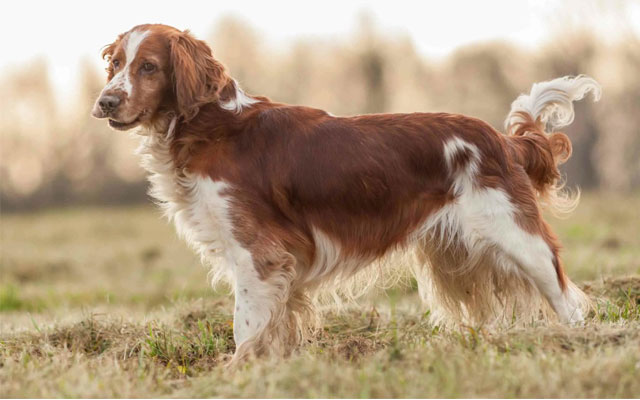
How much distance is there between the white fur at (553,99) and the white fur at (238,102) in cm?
149

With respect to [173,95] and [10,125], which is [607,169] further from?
[173,95]

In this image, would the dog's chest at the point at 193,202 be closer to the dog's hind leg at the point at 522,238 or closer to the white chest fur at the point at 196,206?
the white chest fur at the point at 196,206

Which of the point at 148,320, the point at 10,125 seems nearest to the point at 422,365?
the point at 148,320

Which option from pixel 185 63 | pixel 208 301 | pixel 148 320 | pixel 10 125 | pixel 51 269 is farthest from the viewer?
pixel 10 125

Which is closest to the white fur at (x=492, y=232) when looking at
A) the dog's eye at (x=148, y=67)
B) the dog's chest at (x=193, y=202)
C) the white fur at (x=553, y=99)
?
the white fur at (x=553, y=99)

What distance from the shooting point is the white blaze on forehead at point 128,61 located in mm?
3814

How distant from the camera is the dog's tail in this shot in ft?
13.9

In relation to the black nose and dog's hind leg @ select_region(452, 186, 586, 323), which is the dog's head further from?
dog's hind leg @ select_region(452, 186, 586, 323)

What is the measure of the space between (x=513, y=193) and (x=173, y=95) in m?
1.80

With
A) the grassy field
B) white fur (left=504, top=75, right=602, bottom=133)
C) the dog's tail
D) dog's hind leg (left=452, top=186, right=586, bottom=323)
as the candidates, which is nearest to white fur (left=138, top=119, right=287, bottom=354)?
the grassy field

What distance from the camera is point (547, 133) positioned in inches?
174

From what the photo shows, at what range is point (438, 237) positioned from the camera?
13.4 ft

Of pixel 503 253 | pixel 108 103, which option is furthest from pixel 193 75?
pixel 503 253

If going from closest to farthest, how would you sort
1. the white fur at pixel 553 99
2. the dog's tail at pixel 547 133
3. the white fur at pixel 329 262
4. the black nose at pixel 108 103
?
the black nose at pixel 108 103, the white fur at pixel 329 262, the dog's tail at pixel 547 133, the white fur at pixel 553 99
